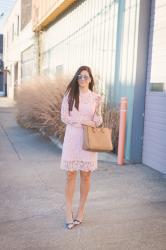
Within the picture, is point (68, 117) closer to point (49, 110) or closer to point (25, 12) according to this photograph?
point (49, 110)

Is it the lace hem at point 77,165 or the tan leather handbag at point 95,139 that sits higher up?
the tan leather handbag at point 95,139

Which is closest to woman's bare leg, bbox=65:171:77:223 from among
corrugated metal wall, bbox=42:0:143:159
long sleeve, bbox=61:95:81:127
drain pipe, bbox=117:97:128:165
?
long sleeve, bbox=61:95:81:127

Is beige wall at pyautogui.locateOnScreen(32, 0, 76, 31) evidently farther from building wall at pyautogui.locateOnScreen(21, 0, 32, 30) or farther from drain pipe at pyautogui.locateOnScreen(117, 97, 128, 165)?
building wall at pyautogui.locateOnScreen(21, 0, 32, 30)

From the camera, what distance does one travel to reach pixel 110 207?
5.27 m

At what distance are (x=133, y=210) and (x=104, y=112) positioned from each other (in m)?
3.92

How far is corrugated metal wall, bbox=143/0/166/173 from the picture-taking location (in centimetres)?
729

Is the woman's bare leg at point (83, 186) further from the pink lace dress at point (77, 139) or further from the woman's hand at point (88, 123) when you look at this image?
the woman's hand at point (88, 123)

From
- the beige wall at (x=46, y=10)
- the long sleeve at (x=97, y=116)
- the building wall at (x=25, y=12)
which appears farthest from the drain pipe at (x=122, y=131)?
the building wall at (x=25, y=12)

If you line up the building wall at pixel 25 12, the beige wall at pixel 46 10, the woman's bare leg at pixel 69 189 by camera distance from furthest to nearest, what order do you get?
the building wall at pixel 25 12 → the beige wall at pixel 46 10 → the woman's bare leg at pixel 69 189

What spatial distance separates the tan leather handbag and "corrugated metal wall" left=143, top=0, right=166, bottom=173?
3090mm

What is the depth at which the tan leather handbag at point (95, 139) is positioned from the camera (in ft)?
13.8

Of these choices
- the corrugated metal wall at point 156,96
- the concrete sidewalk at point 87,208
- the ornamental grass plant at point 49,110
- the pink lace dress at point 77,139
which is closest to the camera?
the concrete sidewalk at point 87,208

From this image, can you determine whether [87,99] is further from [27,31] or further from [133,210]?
[27,31]

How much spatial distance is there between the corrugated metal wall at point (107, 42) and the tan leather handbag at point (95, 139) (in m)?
3.73
